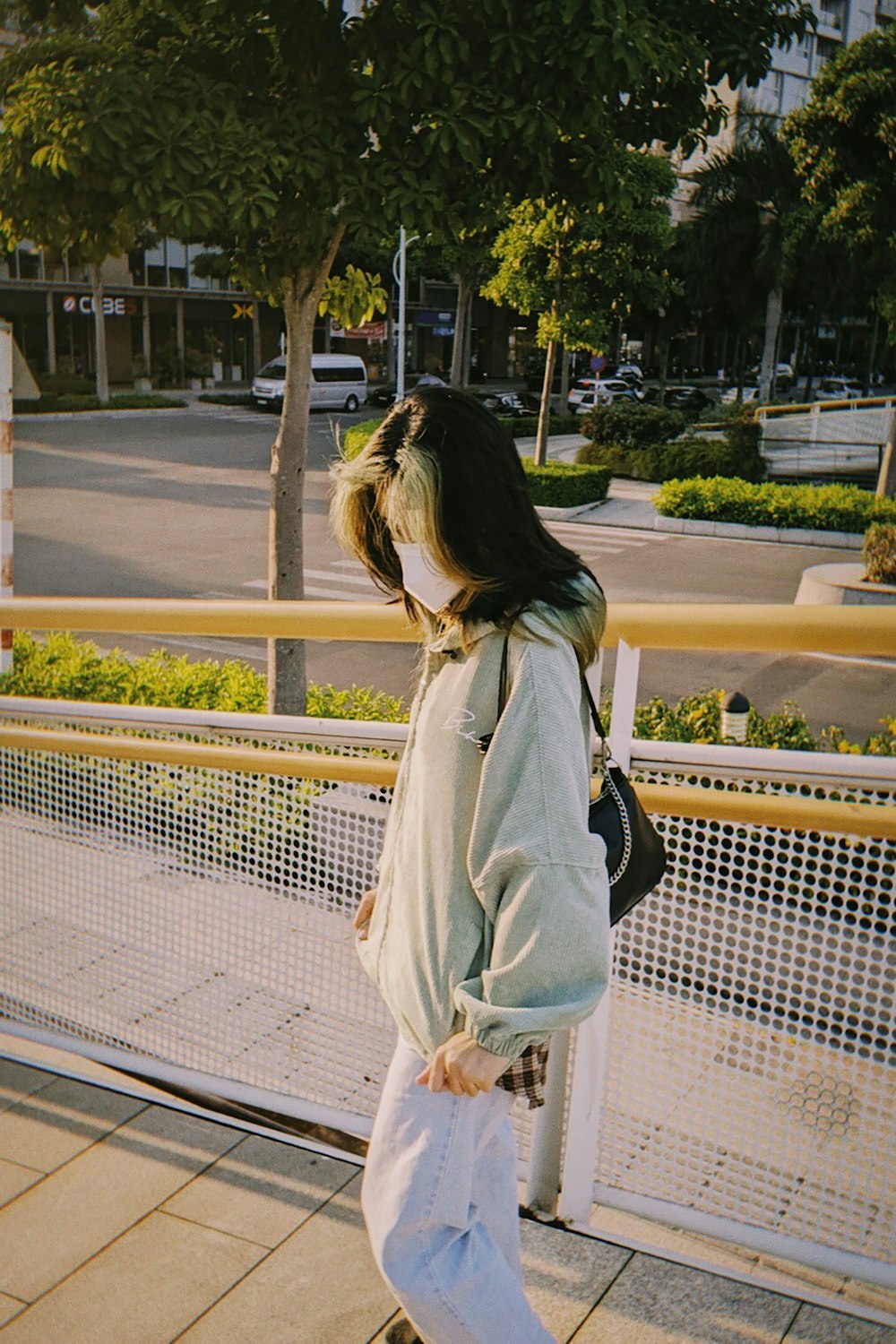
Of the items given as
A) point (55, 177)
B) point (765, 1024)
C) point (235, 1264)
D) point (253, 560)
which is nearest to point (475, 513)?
point (765, 1024)

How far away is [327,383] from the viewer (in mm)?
39312

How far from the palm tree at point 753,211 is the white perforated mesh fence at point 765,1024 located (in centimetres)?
3461

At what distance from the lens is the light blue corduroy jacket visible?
1.52 m

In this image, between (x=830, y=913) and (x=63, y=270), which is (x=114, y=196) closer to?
(x=830, y=913)

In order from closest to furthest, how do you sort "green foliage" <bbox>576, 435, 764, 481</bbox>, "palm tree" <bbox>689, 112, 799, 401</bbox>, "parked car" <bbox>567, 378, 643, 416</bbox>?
"green foliage" <bbox>576, 435, 764, 481</bbox>
"palm tree" <bbox>689, 112, 799, 401</bbox>
"parked car" <bbox>567, 378, 643, 416</bbox>

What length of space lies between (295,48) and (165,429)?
2833cm

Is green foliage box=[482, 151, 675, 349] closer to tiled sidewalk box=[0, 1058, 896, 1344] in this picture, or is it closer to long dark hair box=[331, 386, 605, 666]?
tiled sidewalk box=[0, 1058, 896, 1344]

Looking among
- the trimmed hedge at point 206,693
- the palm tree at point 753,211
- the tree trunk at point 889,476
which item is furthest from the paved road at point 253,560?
the palm tree at point 753,211

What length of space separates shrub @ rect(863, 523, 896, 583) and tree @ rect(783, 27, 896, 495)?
21.8 ft

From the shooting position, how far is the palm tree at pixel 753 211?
34844 millimetres

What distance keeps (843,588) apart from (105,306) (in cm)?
3911

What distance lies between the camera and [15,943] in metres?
3.06

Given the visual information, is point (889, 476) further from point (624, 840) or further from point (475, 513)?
point (475, 513)

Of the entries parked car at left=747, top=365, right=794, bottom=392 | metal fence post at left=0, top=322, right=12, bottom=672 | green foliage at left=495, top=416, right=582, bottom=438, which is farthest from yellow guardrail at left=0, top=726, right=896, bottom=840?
parked car at left=747, top=365, right=794, bottom=392
